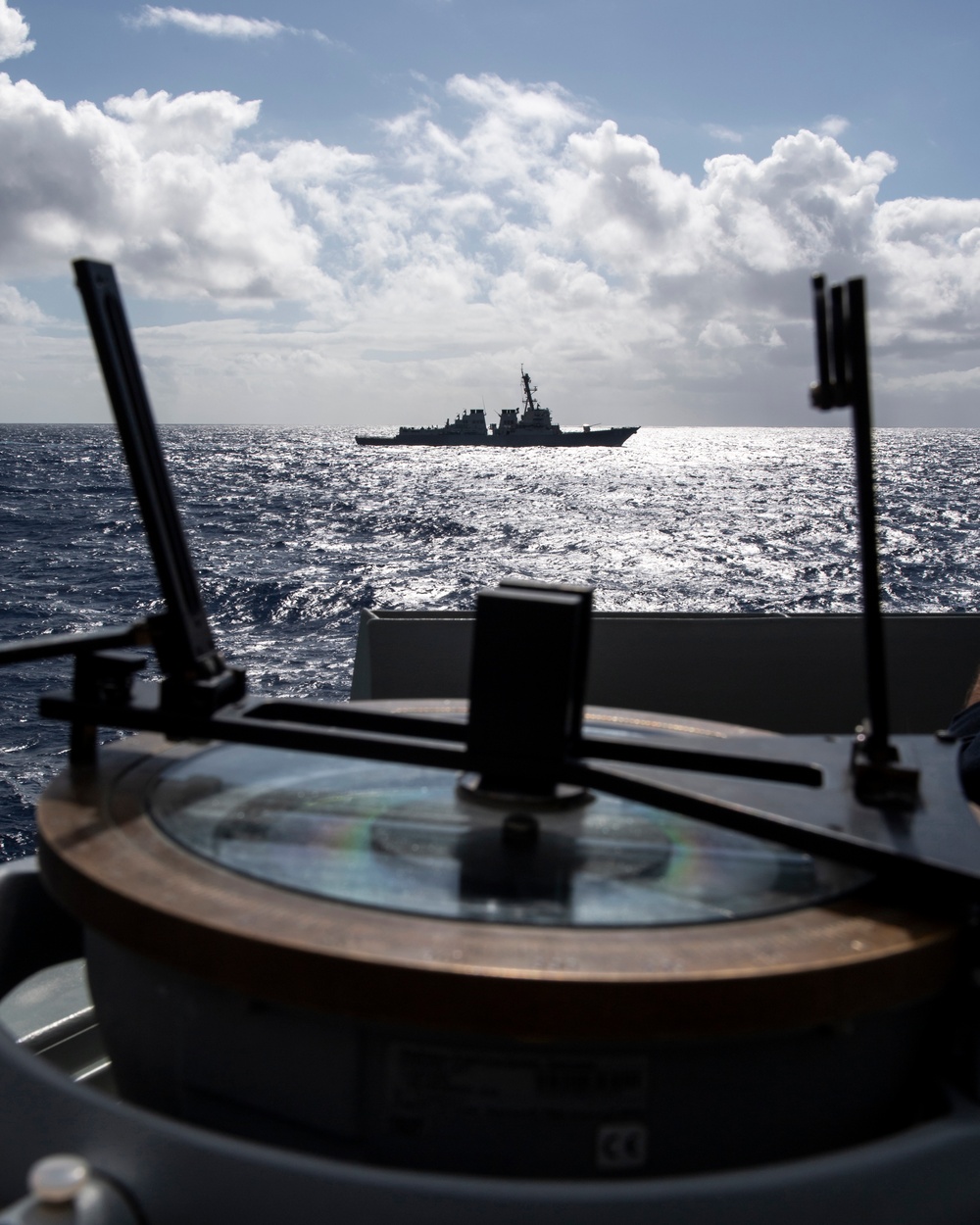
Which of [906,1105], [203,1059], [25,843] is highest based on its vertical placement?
[203,1059]

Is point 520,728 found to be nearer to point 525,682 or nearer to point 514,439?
point 525,682

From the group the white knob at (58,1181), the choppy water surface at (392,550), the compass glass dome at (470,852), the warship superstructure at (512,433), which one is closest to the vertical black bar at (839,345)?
the compass glass dome at (470,852)

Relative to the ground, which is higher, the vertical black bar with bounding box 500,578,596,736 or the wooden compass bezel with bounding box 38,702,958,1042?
the vertical black bar with bounding box 500,578,596,736

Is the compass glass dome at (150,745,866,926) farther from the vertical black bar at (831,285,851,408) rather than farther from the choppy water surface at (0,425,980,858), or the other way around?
the choppy water surface at (0,425,980,858)

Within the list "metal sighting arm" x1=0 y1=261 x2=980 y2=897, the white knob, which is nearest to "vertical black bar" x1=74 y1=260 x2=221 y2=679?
"metal sighting arm" x1=0 y1=261 x2=980 y2=897

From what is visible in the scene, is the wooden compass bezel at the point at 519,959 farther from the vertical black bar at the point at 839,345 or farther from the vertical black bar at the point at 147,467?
the vertical black bar at the point at 839,345

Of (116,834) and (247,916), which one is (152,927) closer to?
(247,916)

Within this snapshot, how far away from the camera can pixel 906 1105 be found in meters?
1.24

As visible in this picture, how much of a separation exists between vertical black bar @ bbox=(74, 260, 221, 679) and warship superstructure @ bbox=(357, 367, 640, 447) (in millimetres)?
66932

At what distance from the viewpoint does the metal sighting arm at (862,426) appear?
1.29 meters

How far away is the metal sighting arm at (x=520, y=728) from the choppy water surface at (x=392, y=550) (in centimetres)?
594

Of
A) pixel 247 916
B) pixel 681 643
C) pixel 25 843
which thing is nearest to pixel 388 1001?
pixel 247 916

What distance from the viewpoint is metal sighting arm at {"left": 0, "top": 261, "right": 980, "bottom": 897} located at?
131 cm

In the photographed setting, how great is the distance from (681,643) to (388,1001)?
121 inches
